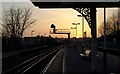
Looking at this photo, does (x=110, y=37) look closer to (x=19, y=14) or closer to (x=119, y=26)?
(x=119, y=26)

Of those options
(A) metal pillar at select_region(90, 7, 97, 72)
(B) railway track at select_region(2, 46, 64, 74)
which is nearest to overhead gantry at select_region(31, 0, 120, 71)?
(A) metal pillar at select_region(90, 7, 97, 72)

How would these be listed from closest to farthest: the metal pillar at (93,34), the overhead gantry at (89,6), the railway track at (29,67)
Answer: the overhead gantry at (89,6) → the metal pillar at (93,34) → the railway track at (29,67)

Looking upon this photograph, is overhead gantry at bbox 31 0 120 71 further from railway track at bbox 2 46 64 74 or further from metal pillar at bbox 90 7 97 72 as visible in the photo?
railway track at bbox 2 46 64 74

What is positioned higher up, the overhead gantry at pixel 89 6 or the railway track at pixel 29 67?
the overhead gantry at pixel 89 6

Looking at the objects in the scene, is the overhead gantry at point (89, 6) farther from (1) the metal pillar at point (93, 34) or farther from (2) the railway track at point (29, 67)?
(2) the railway track at point (29, 67)

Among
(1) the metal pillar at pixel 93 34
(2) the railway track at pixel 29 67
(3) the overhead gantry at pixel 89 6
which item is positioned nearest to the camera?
(3) the overhead gantry at pixel 89 6

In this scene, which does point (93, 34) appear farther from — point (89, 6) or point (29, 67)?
point (29, 67)

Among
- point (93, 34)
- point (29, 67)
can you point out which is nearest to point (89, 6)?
point (93, 34)

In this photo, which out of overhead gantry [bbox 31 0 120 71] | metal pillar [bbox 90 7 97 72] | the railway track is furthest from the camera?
the railway track

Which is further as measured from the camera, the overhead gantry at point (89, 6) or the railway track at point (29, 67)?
the railway track at point (29, 67)

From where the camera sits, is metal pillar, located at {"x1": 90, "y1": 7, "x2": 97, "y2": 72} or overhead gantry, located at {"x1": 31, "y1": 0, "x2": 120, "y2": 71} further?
metal pillar, located at {"x1": 90, "y1": 7, "x2": 97, "y2": 72}

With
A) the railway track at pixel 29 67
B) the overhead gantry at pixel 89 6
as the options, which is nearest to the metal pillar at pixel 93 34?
the overhead gantry at pixel 89 6

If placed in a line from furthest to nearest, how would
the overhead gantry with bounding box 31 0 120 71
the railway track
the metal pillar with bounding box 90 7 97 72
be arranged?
the railway track → the metal pillar with bounding box 90 7 97 72 → the overhead gantry with bounding box 31 0 120 71

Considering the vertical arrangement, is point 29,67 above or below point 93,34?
below
